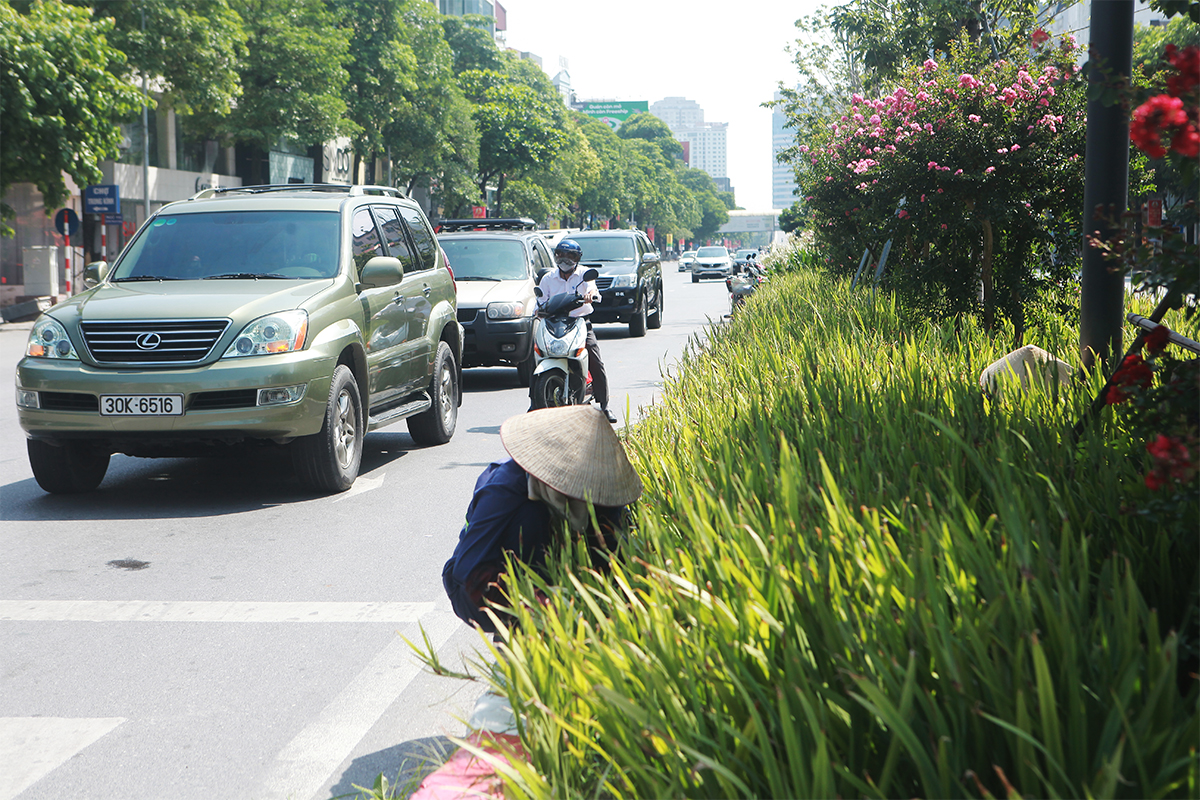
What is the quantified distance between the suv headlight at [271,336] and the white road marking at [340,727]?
2.97 meters

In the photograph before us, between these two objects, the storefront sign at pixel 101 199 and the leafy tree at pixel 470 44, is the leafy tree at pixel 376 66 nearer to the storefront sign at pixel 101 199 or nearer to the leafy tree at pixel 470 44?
the storefront sign at pixel 101 199

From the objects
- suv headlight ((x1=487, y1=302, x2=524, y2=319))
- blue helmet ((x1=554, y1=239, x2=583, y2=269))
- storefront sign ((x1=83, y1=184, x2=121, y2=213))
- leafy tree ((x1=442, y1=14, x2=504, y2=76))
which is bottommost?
suv headlight ((x1=487, y1=302, x2=524, y2=319))

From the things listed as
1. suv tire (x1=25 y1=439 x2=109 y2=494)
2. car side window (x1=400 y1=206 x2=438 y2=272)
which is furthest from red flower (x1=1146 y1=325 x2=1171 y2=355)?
car side window (x1=400 y1=206 x2=438 y2=272)

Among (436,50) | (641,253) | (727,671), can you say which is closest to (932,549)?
(727,671)

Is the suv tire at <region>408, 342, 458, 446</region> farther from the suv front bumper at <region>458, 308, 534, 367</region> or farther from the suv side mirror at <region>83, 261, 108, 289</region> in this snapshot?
the suv front bumper at <region>458, 308, 534, 367</region>

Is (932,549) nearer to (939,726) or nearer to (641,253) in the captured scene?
(939,726)

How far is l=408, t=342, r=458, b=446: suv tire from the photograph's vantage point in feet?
32.3

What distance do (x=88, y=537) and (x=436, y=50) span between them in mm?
48777

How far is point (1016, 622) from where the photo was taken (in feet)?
7.14

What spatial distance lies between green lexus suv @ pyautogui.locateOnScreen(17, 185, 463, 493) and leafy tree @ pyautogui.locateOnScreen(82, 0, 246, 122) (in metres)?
25.4

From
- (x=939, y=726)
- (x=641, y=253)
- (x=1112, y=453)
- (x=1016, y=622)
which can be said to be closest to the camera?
(x=939, y=726)

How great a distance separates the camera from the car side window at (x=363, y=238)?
28.5ft

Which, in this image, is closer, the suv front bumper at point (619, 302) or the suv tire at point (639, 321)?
the suv front bumper at point (619, 302)

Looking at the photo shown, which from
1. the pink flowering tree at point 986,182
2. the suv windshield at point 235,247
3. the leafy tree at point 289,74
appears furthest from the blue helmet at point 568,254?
the leafy tree at point 289,74
